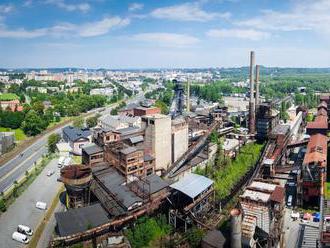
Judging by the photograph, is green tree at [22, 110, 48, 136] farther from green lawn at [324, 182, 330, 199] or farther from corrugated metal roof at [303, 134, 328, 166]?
green lawn at [324, 182, 330, 199]

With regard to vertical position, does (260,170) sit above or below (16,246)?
above

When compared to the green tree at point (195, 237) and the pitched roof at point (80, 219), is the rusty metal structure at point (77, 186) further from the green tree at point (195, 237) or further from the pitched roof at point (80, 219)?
the green tree at point (195, 237)

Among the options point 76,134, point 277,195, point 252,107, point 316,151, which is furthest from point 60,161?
point 252,107

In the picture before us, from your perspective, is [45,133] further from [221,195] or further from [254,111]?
[221,195]

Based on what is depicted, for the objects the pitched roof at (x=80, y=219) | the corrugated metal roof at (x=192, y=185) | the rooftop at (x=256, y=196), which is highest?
the rooftop at (x=256, y=196)

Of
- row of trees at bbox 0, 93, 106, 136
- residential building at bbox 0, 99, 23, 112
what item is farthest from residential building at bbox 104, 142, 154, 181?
residential building at bbox 0, 99, 23, 112

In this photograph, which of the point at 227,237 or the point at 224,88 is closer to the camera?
the point at 227,237

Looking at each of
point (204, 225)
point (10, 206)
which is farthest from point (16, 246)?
point (204, 225)

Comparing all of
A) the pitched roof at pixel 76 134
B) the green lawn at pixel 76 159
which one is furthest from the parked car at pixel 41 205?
the pitched roof at pixel 76 134
